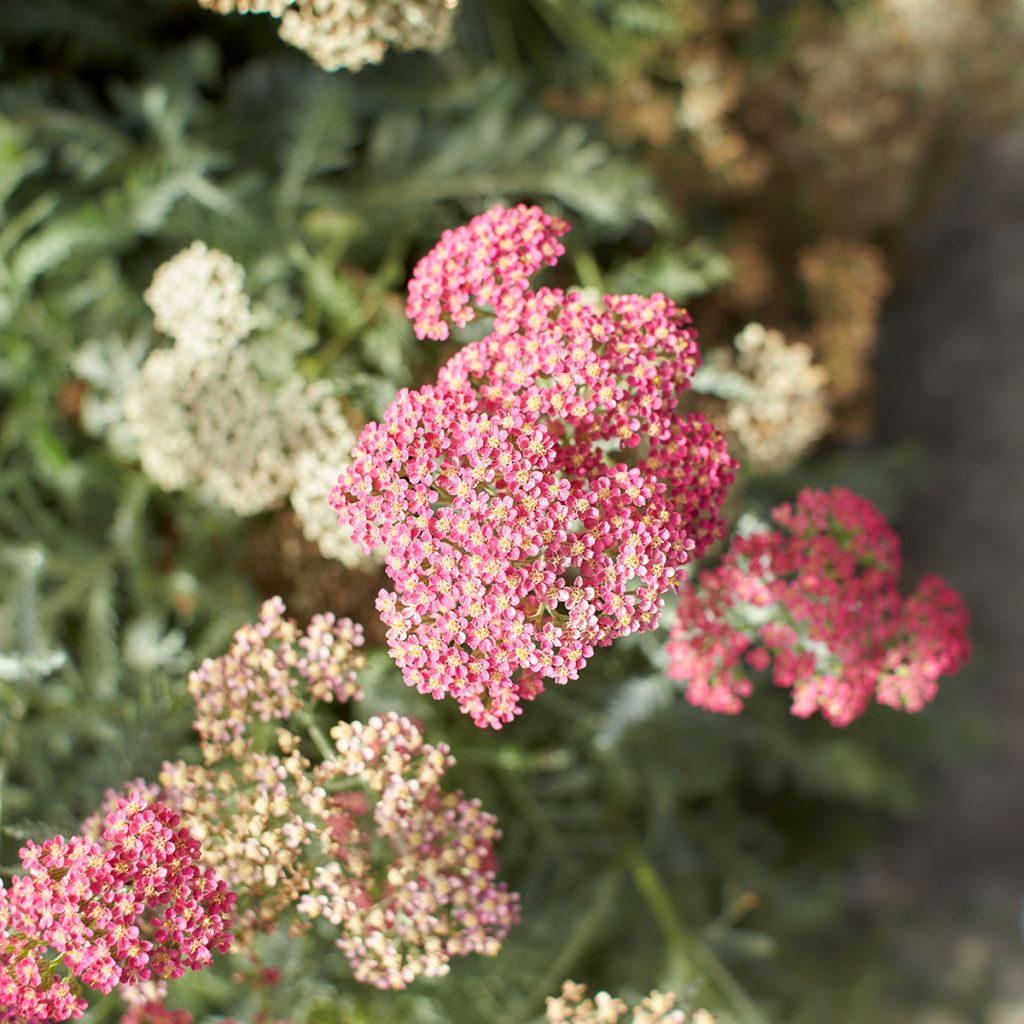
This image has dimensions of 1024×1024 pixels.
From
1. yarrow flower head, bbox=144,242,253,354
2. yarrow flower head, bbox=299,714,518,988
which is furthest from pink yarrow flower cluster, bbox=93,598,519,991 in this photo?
yarrow flower head, bbox=144,242,253,354

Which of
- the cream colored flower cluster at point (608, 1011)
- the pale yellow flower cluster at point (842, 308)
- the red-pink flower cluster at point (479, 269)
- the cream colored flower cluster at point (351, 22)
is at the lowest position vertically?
the cream colored flower cluster at point (608, 1011)

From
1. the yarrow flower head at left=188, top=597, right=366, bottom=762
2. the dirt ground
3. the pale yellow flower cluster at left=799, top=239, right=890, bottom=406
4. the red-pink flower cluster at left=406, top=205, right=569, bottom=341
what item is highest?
the red-pink flower cluster at left=406, top=205, right=569, bottom=341

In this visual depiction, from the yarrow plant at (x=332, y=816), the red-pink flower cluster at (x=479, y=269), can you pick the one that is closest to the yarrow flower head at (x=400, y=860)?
the yarrow plant at (x=332, y=816)

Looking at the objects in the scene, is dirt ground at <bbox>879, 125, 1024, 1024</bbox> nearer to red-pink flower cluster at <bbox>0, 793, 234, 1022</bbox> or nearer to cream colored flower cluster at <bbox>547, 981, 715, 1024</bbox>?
cream colored flower cluster at <bbox>547, 981, 715, 1024</bbox>

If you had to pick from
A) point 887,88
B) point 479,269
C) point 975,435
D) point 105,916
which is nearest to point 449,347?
point 479,269

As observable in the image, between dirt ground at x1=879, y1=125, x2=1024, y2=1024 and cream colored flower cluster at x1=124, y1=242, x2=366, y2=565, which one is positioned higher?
cream colored flower cluster at x1=124, y1=242, x2=366, y2=565

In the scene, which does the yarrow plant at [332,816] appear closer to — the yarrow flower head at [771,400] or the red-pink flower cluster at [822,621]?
the red-pink flower cluster at [822,621]

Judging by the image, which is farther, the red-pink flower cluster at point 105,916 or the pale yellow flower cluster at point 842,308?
the pale yellow flower cluster at point 842,308
